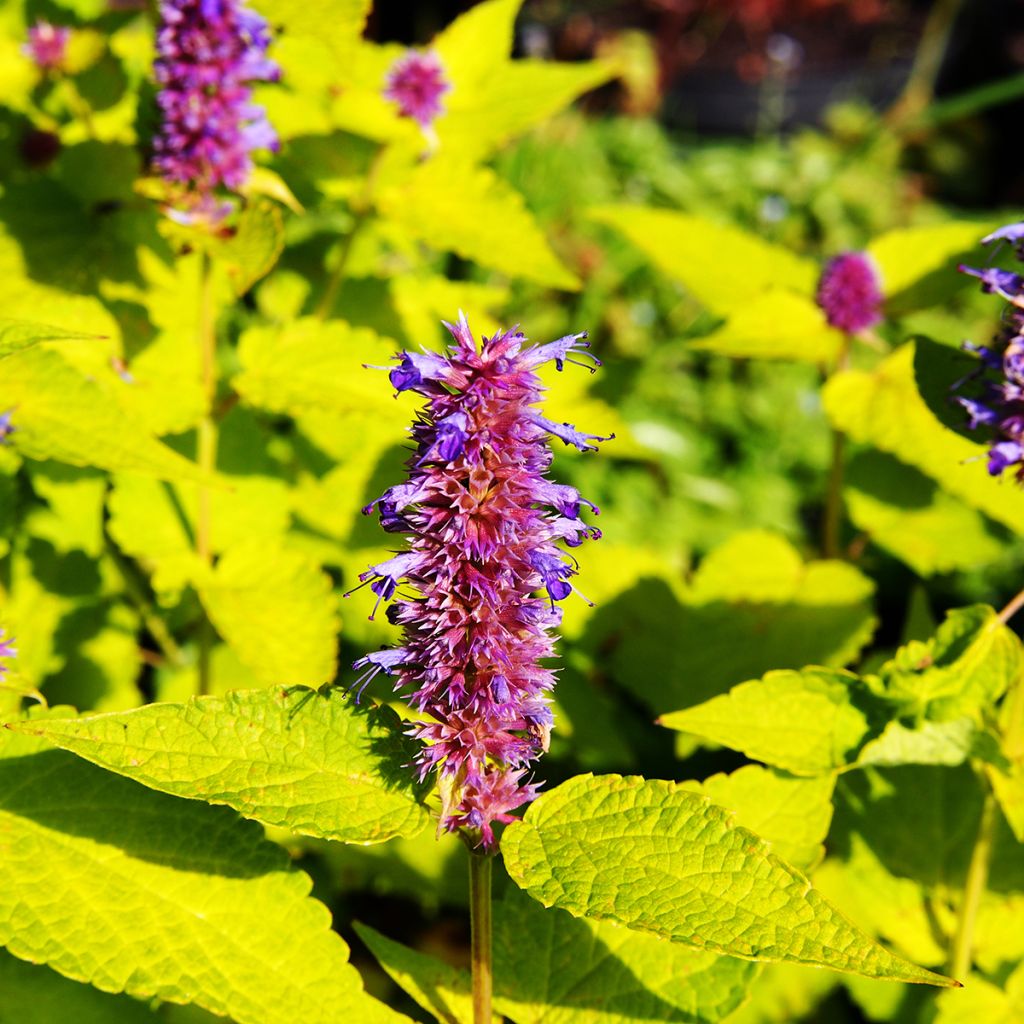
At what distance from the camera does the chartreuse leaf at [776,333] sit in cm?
261

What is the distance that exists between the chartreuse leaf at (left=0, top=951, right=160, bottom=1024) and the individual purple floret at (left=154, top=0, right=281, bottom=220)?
1.49 meters

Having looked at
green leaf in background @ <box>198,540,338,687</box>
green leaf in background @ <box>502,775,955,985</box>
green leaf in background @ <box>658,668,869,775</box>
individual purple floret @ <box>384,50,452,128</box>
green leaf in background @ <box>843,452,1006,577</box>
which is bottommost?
green leaf in background @ <box>502,775,955,985</box>

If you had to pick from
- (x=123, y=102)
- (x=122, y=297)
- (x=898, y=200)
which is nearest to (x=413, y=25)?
(x=898, y=200)

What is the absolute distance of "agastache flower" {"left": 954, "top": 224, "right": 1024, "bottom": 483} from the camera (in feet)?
6.06

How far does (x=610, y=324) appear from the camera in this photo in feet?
16.6

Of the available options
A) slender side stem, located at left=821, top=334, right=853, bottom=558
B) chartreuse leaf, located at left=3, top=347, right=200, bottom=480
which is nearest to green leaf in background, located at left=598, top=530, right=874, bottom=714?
slender side stem, located at left=821, top=334, right=853, bottom=558

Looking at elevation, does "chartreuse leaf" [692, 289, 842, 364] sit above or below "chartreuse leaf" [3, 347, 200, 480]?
above

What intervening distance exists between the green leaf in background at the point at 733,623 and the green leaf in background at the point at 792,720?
0.51 m

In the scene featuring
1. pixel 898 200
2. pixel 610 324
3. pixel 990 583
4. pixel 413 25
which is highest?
pixel 413 25

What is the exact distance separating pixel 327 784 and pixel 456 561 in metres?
0.36

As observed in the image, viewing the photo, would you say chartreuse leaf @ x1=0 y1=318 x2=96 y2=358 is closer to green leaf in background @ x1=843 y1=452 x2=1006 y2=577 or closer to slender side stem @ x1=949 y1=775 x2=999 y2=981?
slender side stem @ x1=949 y1=775 x2=999 y2=981

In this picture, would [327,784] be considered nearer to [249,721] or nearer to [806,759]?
[249,721]

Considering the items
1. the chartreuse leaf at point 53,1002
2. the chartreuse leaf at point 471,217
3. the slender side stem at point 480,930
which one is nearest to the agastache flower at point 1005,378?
the chartreuse leaf at point 471,217

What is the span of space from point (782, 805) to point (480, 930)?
673 millimetres
